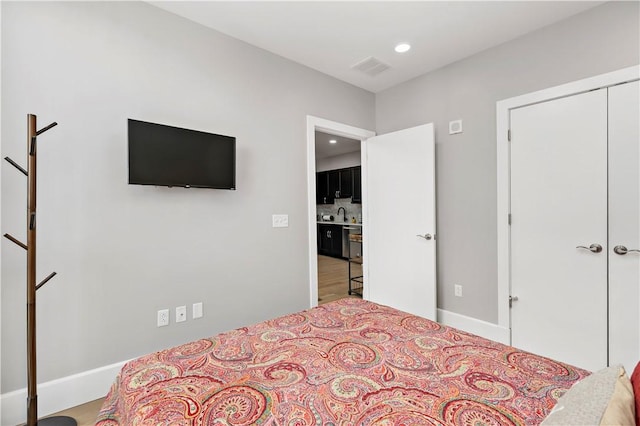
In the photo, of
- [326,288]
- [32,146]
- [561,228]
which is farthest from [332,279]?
[32,146]

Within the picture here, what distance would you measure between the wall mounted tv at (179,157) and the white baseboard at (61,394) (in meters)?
1.32

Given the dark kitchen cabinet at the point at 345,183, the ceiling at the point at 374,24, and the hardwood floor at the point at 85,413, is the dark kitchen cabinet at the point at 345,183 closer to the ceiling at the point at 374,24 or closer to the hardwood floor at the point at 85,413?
the ceiling at the point at 374,24

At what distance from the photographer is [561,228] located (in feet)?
8.06

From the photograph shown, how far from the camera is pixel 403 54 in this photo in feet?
9.63

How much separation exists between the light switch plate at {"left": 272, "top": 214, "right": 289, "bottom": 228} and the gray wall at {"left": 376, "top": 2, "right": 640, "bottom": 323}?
1668mm

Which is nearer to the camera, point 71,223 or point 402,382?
point 402,382

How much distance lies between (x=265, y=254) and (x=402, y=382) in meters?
1.93

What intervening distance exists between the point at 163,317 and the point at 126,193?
96 centimetres

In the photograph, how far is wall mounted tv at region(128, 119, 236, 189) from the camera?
2.04m

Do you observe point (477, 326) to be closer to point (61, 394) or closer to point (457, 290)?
point (457, 290)

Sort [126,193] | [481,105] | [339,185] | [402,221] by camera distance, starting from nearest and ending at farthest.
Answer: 1. [126,193]
2. [481,105]
3. [402,221]
4. [339,185]

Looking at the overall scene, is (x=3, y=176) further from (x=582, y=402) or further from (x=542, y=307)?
(x=542, y=307)

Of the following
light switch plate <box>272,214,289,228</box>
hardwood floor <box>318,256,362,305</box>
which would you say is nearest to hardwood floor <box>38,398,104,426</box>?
light switch plate <box>272,214,289,228</box>

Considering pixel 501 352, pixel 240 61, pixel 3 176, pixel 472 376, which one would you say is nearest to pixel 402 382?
pixel 472 376
